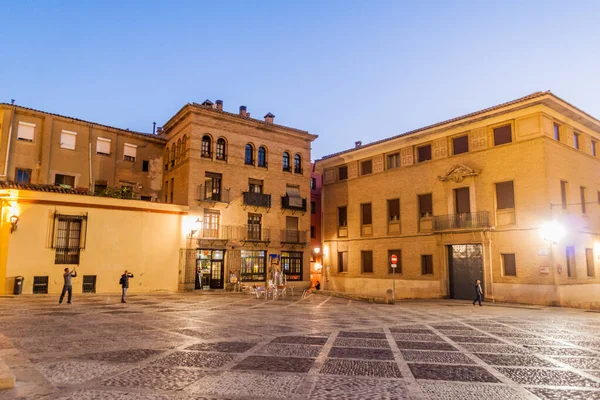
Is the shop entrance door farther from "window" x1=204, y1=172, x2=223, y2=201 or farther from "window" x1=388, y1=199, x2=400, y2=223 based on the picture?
"window" x1=204, y1=172, x2=223, y2=201

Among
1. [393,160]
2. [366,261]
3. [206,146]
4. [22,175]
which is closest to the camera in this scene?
[22,175]

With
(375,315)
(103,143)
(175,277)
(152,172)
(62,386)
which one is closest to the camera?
(62,386)

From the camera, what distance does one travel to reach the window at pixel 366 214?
32.5 metres

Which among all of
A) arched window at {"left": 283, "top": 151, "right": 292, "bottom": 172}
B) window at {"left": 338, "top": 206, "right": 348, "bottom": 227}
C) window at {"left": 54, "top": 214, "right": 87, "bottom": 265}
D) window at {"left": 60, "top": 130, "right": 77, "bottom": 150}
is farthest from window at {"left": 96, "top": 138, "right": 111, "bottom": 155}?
window at {"left": 338, "top": 206, "right": 348, "bottom": 227}

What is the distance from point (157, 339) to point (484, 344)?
7910 millimetres

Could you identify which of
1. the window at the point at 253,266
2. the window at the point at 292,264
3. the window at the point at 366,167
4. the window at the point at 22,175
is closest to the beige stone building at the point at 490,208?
the window at the point at 366,167

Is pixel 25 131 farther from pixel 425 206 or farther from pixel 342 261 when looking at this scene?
pixel 425 206

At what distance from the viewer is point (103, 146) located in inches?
1235

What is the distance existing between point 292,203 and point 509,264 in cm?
1531

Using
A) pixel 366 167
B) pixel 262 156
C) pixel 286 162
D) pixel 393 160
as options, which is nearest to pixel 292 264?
pixel 286 162

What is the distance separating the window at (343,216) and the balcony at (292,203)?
3320 millimetres

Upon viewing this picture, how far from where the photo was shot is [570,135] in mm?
25391

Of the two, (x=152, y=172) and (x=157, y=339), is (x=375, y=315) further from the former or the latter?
(x=152, y=172)

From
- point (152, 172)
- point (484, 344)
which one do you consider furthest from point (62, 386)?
Result: point (152, 172)
